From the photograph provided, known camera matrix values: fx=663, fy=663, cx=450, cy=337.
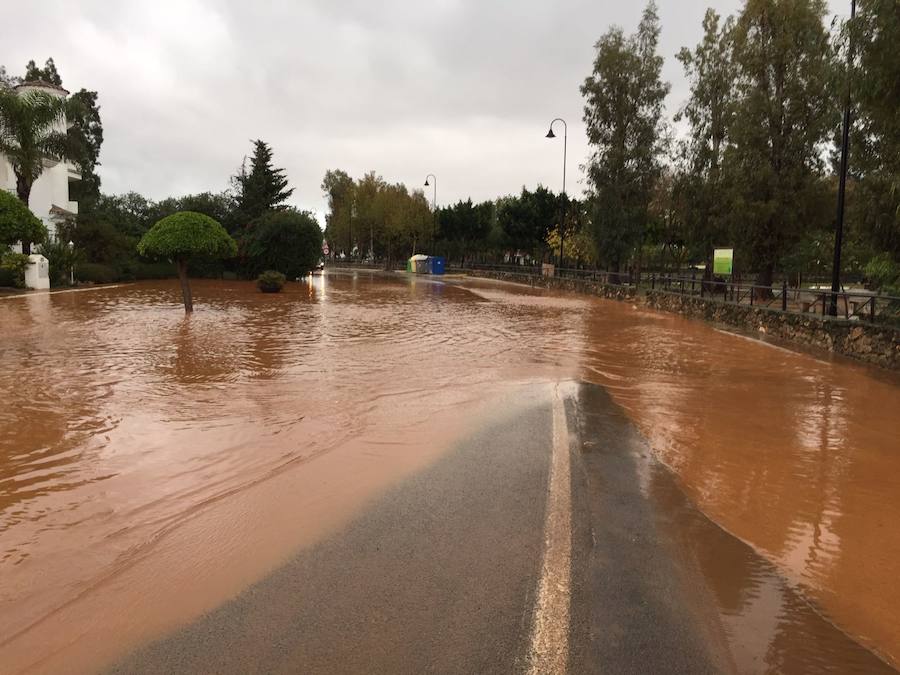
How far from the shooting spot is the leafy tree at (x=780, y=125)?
85.1ft

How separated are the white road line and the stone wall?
10.3m

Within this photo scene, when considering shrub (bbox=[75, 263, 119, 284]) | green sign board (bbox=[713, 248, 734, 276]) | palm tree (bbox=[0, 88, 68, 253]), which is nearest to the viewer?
green sign board (bbox=[713, 248, 734, 276])

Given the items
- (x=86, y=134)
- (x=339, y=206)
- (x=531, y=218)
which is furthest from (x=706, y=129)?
(x=339, y=206)

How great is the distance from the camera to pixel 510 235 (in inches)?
2566

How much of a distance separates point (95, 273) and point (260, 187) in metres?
19.3

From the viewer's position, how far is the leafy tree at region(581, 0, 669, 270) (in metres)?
37.3

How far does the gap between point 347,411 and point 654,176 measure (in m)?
33.0

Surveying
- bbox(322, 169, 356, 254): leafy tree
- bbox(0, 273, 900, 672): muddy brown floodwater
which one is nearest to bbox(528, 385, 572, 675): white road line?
bbox(0, 273, 900, 672): muddy brown floodwater

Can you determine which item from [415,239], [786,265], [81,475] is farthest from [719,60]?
[415,239]

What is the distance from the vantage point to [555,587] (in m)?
3.93

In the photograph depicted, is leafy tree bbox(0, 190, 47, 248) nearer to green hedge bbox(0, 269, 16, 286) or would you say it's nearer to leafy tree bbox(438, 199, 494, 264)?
green hedge bbox(0, 269, 16, 286)

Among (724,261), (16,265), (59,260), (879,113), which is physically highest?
(879,113)

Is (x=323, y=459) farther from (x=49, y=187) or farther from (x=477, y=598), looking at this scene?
(x=49, y=187)

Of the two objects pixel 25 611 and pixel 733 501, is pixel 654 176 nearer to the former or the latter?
pixel 733 501
